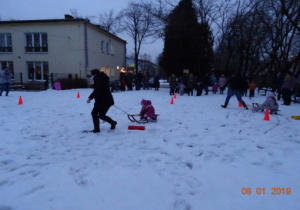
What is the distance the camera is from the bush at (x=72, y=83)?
19.7 metres

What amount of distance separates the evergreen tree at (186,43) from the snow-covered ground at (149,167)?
755 inches

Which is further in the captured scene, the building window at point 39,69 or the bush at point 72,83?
the building window at point 39,69

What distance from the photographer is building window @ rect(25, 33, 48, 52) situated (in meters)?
24.5

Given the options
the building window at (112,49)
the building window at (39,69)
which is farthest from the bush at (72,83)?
the building window at (112,49)

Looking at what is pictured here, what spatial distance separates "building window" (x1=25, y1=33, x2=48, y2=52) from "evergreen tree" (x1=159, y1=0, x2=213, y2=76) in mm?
13305

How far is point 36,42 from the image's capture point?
24.7 meters

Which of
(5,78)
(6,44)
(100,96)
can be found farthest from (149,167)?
(6,44)

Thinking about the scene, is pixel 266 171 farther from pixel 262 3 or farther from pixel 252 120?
pixel 262 3

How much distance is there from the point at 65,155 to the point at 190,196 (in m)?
2.75

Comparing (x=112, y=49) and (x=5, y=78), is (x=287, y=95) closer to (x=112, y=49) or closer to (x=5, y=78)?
(x=5, y=78)

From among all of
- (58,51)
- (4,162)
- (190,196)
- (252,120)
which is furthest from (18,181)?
(58,51)

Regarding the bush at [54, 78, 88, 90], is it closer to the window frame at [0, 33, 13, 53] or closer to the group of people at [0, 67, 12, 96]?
the group of people at [0, 67, 12, 96]

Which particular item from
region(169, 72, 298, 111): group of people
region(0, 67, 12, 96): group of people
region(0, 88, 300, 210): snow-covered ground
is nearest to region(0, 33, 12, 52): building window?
region(0, 67, 12, 96): group of people

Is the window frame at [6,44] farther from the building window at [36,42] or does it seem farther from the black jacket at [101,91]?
the black jacket at [101,91]
